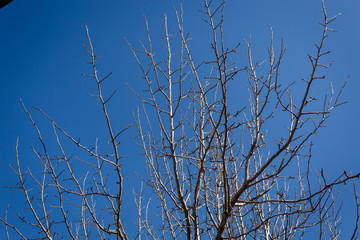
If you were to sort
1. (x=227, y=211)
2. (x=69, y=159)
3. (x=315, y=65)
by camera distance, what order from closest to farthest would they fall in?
(x=315, y=65) → (x=227, y=211) → (x=69, y=159)

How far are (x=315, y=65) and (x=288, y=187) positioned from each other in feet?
10.9

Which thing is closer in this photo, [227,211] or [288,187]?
[227,211]

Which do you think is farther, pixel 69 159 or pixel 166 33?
pixel 166 33

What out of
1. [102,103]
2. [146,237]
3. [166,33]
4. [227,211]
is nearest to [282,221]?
[146,237]

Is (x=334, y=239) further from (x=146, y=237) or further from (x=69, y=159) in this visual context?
(x=69, y=159)

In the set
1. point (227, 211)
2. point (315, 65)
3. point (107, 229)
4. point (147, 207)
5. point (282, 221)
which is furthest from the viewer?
point (147, 207)

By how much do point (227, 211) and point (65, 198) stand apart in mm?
1217

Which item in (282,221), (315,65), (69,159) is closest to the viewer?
(315,65)

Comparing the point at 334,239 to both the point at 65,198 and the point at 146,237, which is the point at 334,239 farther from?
the point at 65,198

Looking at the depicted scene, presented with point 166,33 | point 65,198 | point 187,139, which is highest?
point 166,33

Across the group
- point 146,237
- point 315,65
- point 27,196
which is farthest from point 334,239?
point 27,196

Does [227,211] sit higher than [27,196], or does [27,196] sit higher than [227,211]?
[27,196]

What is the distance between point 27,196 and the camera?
2529 mm

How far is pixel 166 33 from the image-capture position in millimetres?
2793
